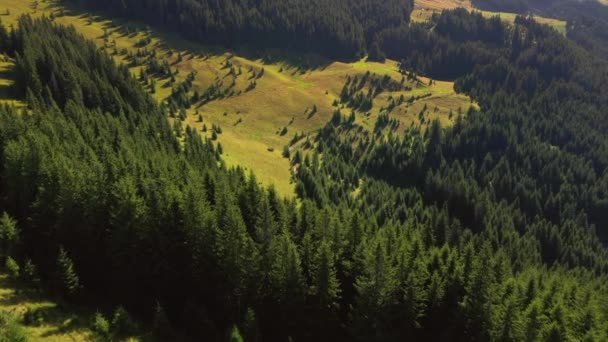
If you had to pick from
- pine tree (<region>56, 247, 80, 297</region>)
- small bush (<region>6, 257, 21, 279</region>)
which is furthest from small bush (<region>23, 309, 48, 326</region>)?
small bush (<region>6, 257, 21, 279</region>)

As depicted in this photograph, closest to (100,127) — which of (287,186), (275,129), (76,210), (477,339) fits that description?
(76,210)

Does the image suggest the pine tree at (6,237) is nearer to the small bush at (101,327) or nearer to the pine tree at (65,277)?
the pine tree at (65,277)

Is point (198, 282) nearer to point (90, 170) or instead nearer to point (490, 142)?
point (90, 170)

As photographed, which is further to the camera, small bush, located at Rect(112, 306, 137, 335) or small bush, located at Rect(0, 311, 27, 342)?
small bush, located at Rect(112, 306, 137, 335)

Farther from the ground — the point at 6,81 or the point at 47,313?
the point at 47,313

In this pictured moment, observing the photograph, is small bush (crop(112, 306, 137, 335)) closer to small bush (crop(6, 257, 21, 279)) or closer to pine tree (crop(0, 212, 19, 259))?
small bush (crop(6, 257, 21, 279))

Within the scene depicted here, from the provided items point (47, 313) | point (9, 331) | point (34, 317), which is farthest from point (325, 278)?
point (9, 331)

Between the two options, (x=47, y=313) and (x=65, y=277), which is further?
(x=65, y=277)

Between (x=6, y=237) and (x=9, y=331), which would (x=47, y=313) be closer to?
(x=9, y=331)

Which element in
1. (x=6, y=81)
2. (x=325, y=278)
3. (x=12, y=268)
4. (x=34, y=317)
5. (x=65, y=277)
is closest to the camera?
(x=34, y=317)

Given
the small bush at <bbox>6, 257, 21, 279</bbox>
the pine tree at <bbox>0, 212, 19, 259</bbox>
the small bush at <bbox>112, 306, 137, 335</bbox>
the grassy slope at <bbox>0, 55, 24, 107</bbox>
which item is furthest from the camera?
the grassy slope at <bbox>0, 55, 24, 107</bbox>

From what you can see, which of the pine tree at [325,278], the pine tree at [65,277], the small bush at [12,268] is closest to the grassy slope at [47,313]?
the small bush at [12,268]

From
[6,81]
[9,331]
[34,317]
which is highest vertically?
[9,331]
